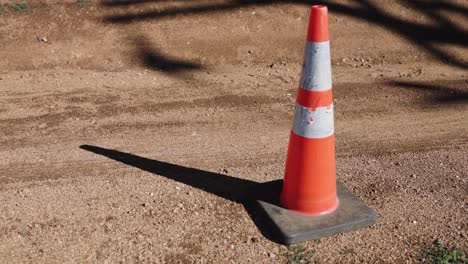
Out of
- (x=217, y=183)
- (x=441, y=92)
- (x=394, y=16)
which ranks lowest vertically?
(x=217, y=183)

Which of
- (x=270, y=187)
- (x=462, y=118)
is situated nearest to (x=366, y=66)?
(x=462, y=118)

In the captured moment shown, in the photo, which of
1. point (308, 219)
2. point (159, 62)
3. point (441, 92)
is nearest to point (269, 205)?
point (308, 219)

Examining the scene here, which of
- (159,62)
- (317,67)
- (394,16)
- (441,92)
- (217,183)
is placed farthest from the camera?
(394,16)

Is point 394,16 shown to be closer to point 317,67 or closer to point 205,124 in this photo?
point 205,124

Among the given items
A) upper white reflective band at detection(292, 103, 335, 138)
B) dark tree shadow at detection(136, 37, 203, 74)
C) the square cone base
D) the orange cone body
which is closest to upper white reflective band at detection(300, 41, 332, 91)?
the orange cone body

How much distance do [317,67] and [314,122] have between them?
35 cm

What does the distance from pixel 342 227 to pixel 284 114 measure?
2.00 meters

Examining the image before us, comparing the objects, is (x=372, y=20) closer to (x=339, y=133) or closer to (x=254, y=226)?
(x=339, y=133)

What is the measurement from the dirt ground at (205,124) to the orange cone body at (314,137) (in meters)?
0.31

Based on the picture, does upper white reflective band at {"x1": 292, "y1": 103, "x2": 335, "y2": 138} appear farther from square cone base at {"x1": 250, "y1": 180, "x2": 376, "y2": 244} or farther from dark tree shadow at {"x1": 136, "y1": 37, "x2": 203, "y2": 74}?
dark tree shadow at {"x1": 136, "y1": 37, "x2": 203, "y2": 74}

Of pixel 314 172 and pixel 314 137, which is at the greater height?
pixel 314 137

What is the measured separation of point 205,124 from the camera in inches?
200

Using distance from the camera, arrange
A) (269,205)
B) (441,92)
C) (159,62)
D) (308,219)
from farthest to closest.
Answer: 1. (159,62)
2. (441,92)
3. (269,205)
4. (308,219)

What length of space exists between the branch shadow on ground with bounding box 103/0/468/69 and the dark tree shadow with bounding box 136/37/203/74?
0.71m
